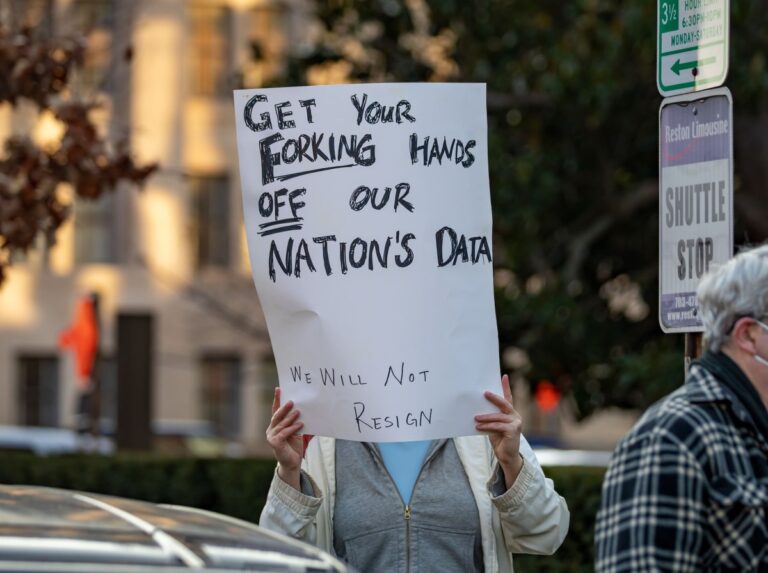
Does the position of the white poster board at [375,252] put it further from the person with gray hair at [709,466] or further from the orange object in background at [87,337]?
the orange object in background at [87,337]

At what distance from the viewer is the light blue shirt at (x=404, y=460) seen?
177 inches

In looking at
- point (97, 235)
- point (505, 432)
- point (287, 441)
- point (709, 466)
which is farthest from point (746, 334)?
point (97, 235)

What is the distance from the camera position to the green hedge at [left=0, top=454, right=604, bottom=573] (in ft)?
26.0

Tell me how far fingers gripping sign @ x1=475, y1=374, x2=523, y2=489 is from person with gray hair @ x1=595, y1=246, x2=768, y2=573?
89cm

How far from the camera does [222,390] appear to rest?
3669 cm

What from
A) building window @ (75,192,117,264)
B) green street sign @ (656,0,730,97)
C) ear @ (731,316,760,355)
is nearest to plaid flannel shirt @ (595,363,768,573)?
ear @ (731,316,760,355)

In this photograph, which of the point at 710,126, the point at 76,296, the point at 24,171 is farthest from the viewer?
the point at 76,296

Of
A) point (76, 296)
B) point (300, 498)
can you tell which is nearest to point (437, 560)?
point (300, 498)

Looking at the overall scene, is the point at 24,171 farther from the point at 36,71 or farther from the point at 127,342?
the point at 127,342

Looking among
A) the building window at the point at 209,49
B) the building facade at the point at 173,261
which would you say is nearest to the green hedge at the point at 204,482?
the building facade at the point at 173,261

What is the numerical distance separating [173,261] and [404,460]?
3141 cm

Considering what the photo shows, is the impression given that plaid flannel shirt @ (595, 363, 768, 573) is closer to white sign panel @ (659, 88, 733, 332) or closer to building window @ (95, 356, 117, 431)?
white sign panel @ (659, 88, 733, 332)

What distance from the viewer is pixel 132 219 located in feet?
117

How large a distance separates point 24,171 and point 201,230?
25.8 m
